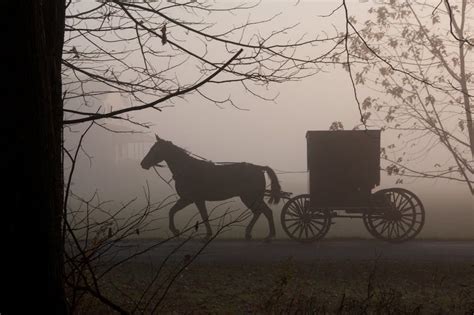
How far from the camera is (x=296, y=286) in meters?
8.33

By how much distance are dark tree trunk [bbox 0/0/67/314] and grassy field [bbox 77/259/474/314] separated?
491 centimetres

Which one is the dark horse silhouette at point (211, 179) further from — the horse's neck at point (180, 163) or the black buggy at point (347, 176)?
the black buggy at point (347, 176)

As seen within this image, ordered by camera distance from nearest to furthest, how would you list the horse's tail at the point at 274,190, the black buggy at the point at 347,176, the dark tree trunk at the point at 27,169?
1. the dark tree trunk at the point at 27,169
2. the black buggy at the point at 347,176
3. the horse's tail at the point at 274,190

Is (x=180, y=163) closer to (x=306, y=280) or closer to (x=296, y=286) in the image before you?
(x=306, y=280)

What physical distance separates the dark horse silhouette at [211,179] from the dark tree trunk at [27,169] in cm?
1103

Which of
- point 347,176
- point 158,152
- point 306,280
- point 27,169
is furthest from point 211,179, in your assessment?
point 27,169

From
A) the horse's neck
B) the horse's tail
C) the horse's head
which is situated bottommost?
the horse's tail

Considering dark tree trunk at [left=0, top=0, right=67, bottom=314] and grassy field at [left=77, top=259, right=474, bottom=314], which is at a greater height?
dark tree trunk at [left=0, top=0, right=67, bottom=314]

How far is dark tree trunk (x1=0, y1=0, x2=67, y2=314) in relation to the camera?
166 cm

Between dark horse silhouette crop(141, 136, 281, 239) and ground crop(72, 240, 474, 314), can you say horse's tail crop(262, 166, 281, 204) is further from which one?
ground crop(72, 240, 474, 314)

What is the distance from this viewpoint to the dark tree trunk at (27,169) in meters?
1.66

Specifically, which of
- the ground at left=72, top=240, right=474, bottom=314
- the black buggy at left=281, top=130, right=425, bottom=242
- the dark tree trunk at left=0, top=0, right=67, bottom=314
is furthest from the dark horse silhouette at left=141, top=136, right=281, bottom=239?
the dark tree trunk at left=0, top=0, right=67, bottom=314

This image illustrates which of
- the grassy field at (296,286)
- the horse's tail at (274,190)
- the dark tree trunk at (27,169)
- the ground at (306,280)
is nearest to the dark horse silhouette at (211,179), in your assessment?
the horse's tail at (274,190)

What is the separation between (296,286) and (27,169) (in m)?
7.13
